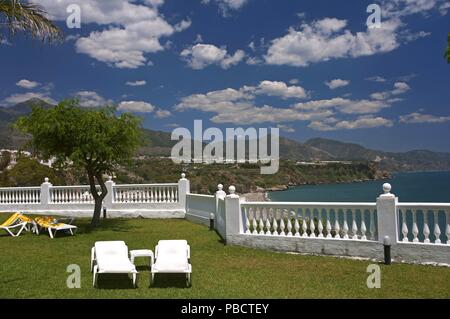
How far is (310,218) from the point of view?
36.0ft

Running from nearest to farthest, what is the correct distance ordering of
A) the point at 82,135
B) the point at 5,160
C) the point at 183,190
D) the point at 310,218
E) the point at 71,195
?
1. the point at 310,218
2. the point at 82,135
3. the point at 183,190
4. the point at 71,195
5. the point at 5,160

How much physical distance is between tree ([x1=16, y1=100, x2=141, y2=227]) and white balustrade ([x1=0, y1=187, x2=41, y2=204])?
20.7 feet

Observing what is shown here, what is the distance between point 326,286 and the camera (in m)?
8.00

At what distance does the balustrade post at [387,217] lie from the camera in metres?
9.64

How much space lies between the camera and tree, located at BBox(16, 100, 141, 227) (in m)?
15.5

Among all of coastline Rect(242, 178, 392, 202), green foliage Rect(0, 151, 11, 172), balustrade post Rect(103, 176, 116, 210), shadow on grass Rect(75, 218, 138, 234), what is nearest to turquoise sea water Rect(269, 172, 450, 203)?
coastline Rect(242, 178, 392, 202)

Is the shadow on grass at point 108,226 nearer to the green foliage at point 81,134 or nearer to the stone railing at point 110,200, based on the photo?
the stone railing at point 110,200

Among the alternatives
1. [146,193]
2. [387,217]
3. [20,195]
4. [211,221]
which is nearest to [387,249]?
[387,217]

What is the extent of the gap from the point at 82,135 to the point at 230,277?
29.7ft

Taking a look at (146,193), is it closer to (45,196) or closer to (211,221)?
(45,196)

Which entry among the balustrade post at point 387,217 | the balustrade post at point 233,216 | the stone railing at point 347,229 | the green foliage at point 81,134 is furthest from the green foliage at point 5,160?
the balustrade post at point 387,217

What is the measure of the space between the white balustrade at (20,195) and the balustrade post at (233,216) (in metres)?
13.6
